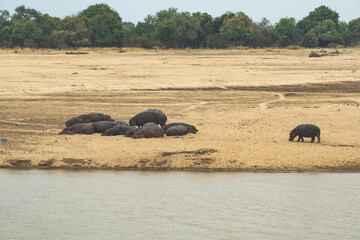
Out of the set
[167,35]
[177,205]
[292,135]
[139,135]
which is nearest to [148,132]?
[139,135]

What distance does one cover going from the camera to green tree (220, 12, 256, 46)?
70.5 meters

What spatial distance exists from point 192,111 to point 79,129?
545 cm

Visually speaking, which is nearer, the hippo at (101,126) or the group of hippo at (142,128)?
the group of hippo at (142,128)

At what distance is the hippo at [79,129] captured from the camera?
15.9 metres

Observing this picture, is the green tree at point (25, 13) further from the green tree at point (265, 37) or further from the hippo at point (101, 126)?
the hippo at point (101, 126)

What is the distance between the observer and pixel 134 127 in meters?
16.0

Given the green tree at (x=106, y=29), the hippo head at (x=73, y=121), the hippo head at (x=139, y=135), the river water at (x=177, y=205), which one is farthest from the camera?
the green tree at (x=106, y=29)

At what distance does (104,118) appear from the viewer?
17.5 metres

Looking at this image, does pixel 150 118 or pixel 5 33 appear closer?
pixel 150 118

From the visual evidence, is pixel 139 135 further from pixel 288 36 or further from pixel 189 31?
pixel 288 36

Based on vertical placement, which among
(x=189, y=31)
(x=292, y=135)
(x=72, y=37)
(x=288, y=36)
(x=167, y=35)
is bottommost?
(x=292, y=135)

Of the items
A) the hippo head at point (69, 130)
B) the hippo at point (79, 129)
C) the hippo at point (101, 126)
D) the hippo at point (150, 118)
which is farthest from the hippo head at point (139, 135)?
the hippo head at point (69, 130)

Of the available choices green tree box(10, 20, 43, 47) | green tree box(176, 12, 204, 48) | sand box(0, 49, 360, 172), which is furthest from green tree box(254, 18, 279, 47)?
sand box(0, 49, 360, 172)

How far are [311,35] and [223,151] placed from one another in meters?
63.8
